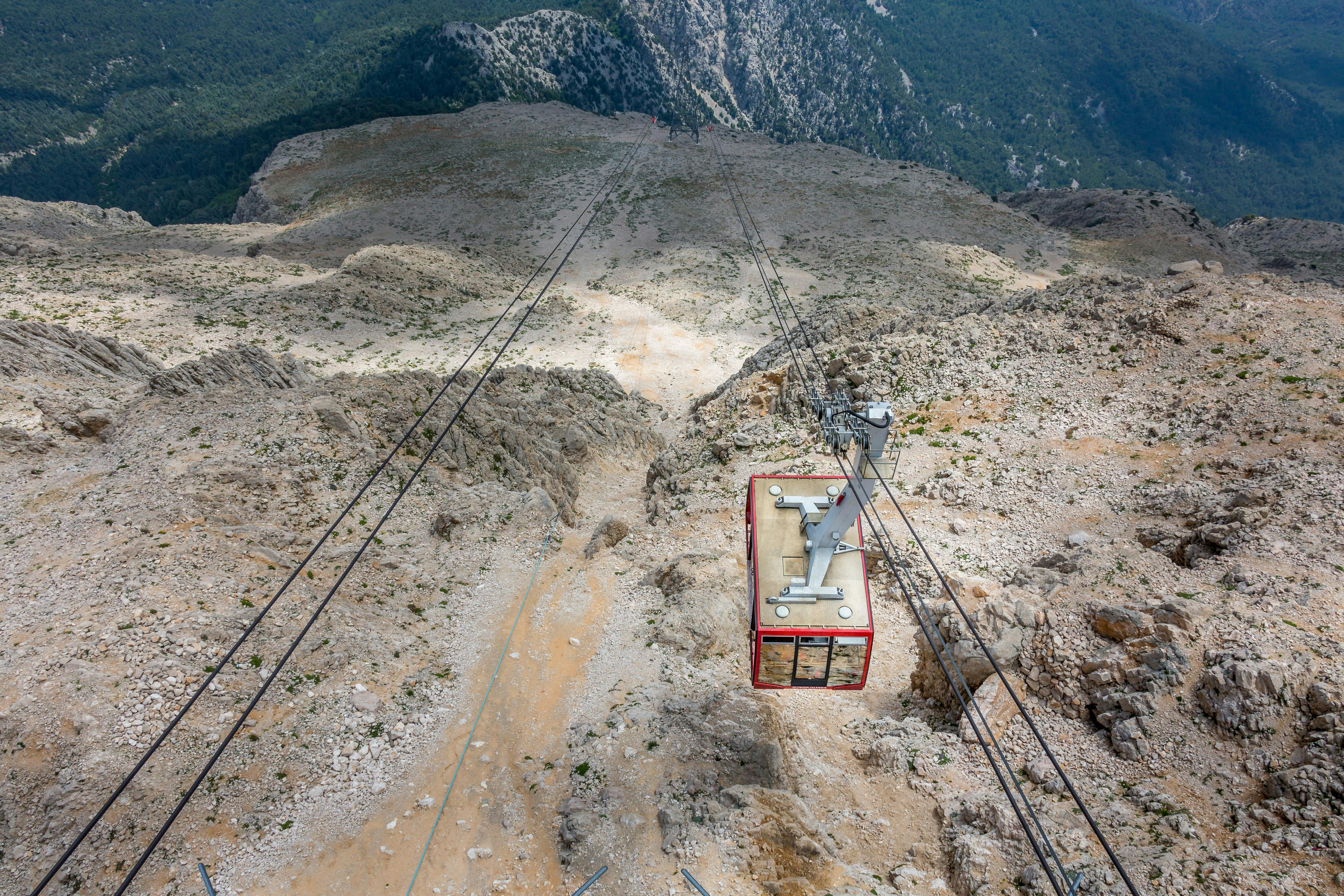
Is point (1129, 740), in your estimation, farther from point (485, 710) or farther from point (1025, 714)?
point (485, 710)

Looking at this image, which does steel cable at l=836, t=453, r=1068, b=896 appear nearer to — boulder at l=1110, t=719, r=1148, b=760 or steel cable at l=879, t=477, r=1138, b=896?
steel cable at l=879, t=477, r=1138, b=896

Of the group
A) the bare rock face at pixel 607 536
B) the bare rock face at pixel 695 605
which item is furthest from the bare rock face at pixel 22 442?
the bare rock face at pixel 695 605

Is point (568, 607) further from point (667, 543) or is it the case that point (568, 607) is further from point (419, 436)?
point (419, 436)

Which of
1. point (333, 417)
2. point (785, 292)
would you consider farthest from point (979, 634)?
point (785, 292)

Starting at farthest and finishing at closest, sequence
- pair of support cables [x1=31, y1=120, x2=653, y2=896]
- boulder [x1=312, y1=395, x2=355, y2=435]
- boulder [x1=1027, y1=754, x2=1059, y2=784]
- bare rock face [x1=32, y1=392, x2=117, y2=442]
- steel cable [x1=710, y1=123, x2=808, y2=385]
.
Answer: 1. steel cable [x1=710, y1=123, x2=808, y2=385]
2. boulder [x1=312, y1=395, x2=355, y2=435]
3. bare rock face [x1=32, y1=392, x2=117, y2=442]
4. boulder [x1=1027, y1=754, x2=1059, y2=784]
5. pair of support cables [x1=31, y1=120, x2=653, y2=896]

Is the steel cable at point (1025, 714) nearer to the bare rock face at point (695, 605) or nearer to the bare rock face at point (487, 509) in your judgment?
the bare rock face at point (695, 605)

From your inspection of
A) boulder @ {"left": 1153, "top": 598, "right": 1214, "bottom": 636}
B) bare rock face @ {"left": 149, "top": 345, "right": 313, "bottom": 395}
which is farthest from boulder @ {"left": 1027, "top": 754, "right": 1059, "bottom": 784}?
bare rock face @ {"left": 149, "top": 345, "right": 313, "bottom": 395}

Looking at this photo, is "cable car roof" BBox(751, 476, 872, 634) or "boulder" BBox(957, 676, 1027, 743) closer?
"cable car roof" BBox(751, 476, 872, 634)
